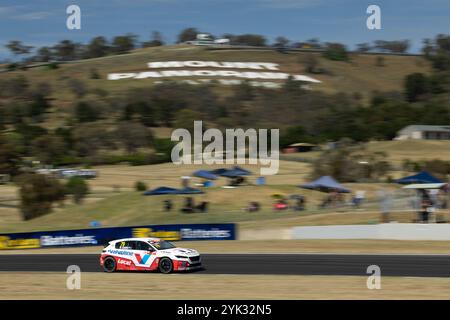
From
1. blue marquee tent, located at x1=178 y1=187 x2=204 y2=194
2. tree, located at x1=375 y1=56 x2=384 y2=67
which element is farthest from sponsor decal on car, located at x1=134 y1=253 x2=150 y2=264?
tree, located at x1=375 y1=56 x2=384 y2=67

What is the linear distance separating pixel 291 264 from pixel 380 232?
957 centimetres

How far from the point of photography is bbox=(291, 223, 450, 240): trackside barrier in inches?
1307

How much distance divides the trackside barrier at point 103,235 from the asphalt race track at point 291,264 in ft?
15.1

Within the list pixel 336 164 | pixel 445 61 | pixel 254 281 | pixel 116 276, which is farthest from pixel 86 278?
pixel 445 61

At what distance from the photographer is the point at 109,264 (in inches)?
976

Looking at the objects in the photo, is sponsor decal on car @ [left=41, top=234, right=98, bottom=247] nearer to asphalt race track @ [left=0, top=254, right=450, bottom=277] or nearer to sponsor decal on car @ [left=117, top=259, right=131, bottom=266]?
asphalt race track @ [left=0, top=254, right=450, bottom=277]

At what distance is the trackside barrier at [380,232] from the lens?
33.2m

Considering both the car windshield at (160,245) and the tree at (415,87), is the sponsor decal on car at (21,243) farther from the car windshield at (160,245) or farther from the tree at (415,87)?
the tree at (415,87)

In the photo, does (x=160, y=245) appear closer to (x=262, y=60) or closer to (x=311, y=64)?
(x=311, y=64)

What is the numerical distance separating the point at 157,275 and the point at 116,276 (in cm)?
134

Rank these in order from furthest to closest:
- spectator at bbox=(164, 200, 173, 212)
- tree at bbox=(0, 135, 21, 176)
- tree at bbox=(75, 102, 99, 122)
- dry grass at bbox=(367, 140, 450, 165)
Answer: tree at bbox=(75, 102, 99, 122) < dry grass at bbox=(367, 140, 450, 165) < tree at bbox=(0, 135, 21, 176) < spectator at bbox=(164, 200, 173, 212)

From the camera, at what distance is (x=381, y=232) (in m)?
34.2

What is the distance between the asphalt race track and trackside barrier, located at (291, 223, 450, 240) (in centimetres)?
557
